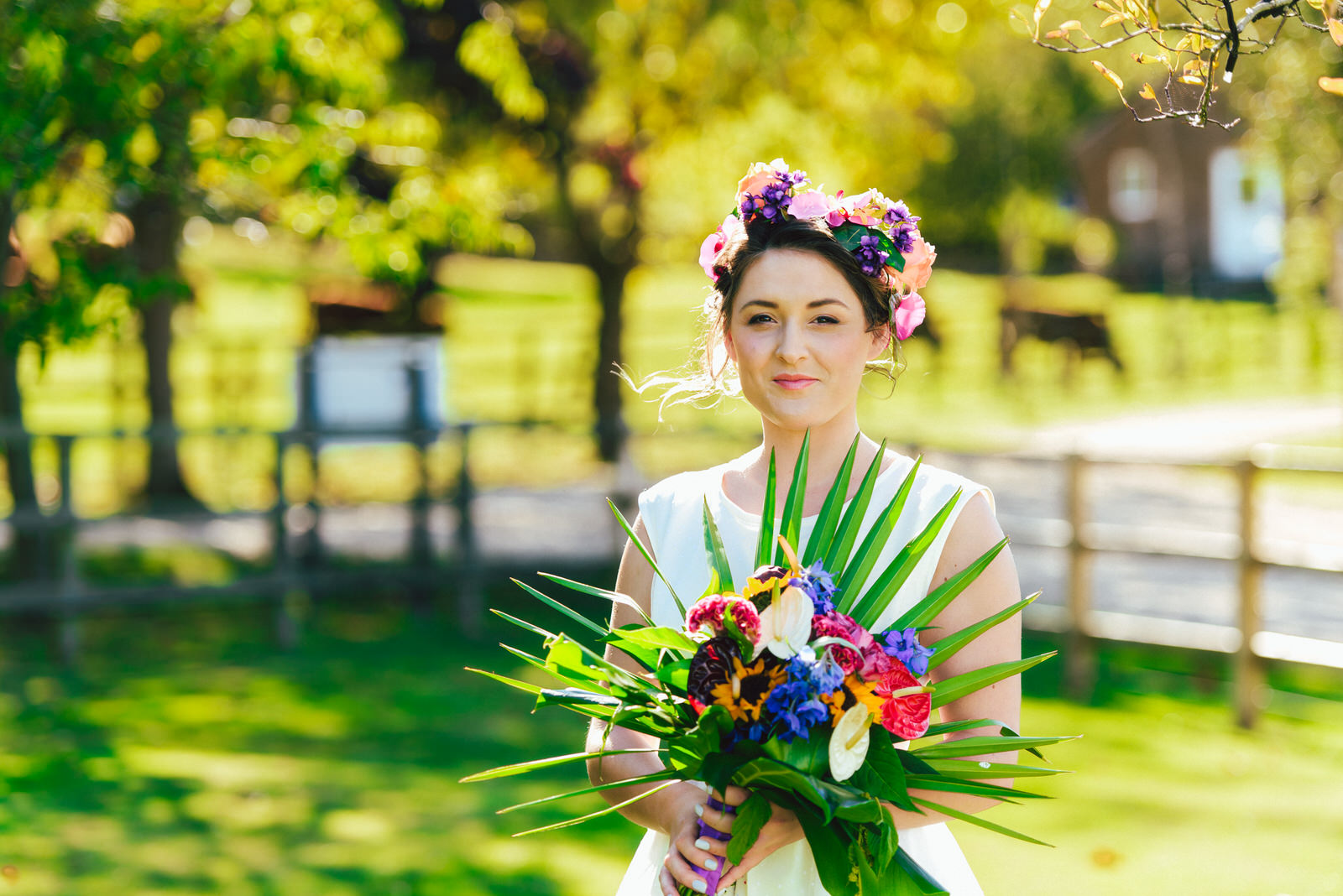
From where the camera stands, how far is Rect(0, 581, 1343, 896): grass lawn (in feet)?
16.8

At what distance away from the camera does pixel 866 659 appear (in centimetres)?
208

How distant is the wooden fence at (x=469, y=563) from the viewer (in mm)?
6805

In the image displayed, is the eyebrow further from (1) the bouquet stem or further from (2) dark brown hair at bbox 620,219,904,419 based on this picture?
(1) the bouquet stem

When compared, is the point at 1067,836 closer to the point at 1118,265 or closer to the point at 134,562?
the point at 134,562

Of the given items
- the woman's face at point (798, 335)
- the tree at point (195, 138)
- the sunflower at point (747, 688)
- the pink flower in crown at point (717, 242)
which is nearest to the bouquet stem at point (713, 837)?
the sunflower at point (747, 688)

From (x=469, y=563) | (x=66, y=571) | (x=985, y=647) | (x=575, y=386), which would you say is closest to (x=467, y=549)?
(x=469, y=563)

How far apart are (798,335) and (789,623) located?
592 mm

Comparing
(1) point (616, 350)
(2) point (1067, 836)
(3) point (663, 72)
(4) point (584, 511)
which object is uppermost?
(3) point (663, 72)

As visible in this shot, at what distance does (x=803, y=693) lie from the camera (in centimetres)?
204

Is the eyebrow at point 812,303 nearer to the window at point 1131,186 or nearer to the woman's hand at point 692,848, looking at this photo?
the woman's hand at point 692,848

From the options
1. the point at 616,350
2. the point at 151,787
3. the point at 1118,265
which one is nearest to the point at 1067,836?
the point at 151,787

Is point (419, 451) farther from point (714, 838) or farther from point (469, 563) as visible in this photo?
point (714, 838)

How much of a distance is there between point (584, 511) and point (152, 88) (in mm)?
6352

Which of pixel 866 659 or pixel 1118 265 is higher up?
pixel 1118 265
